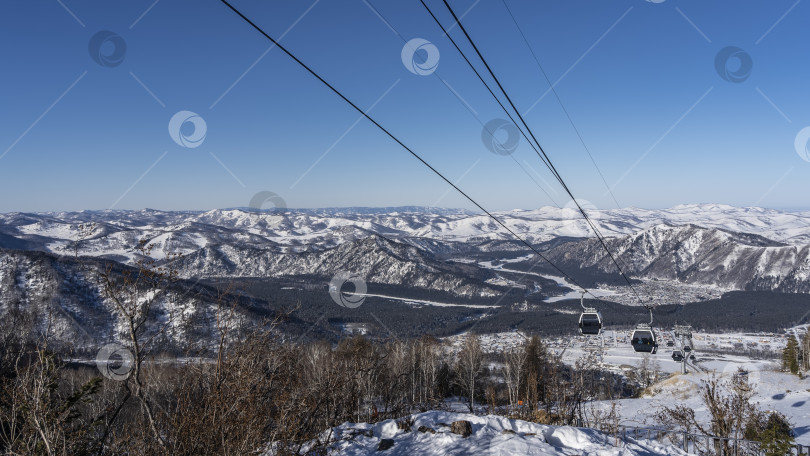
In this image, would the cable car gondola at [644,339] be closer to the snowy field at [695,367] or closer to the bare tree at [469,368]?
the snowy field at [695,367]

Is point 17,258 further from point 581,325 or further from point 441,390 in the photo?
point 581,325

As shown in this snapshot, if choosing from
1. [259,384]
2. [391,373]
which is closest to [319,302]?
[391,373]

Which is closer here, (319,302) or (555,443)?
(555,443)

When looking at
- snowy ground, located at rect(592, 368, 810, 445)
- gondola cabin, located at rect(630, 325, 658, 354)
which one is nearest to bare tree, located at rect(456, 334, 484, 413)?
snowy ground, located at rect(592, 368, 810, 445)

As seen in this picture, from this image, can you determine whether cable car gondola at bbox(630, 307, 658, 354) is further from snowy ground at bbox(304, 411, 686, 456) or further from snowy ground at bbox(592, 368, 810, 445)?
snowy ground at bbox(304, 411, 686, 456)

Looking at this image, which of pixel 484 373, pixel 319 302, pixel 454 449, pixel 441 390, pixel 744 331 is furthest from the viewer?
pixel 319 302

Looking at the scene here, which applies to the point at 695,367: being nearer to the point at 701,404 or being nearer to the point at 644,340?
the point at 701,404

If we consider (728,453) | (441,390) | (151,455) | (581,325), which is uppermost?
(581,325)

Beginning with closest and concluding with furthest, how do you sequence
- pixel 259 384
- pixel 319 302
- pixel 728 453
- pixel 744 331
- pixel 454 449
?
pixel 259 384, pixel 454 449, pixel 728 453, pixel 744 331, pixel 319 302
